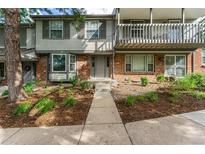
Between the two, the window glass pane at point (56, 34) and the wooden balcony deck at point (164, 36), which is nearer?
the wooden balcony deck at point (164, 36)

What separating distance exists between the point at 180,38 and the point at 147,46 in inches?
95.3

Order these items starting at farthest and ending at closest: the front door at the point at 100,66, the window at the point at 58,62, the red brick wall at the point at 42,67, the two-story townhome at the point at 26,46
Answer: the two-story townhome at the point at 26,46 < the front door at the point at 100,66 < the red brick wall at the point at 42,67 < the window at the point at 58,62

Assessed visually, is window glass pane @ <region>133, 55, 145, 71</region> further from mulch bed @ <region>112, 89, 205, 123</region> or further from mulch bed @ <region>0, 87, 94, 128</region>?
mulch bed @ <region>0, 87, 94, 128</region>

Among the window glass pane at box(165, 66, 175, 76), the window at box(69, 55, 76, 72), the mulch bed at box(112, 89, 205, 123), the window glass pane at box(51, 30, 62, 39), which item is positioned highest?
the window glass pane at box(51, 30, 62, 39)

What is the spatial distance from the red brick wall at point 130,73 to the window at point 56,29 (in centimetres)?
482

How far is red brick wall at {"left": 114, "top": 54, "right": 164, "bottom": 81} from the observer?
1717cm

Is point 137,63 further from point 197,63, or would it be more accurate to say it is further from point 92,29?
point 197,63

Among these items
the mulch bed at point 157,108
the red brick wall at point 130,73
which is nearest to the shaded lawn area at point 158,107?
the mulch bed at point 157,108

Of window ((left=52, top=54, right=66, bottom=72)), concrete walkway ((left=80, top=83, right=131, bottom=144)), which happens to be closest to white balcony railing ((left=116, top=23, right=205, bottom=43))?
window ((left=52, top=54, right=66, bottom=72))

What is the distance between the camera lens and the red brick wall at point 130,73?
56.3 ft

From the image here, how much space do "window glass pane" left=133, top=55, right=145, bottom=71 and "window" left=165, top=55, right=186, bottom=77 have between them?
6.16ft

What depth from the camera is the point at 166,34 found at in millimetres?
15117

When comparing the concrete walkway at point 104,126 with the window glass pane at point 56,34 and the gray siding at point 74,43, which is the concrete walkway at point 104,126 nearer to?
the gray siding at point 74,43

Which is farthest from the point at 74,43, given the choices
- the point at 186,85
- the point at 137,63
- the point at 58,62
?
the point at 186,85
